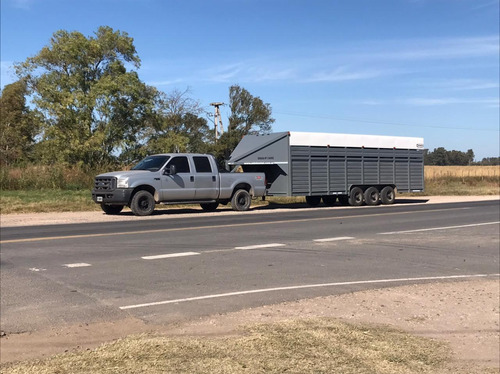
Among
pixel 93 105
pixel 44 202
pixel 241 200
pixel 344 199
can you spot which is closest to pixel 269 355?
pixel 241 200

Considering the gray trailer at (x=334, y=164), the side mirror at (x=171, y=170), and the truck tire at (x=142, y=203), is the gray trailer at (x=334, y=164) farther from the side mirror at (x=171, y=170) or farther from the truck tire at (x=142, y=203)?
the truck tire at (x=142, y=203)

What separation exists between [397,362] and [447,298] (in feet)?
9.19

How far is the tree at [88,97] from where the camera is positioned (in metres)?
46.2

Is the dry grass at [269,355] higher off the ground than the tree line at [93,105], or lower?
lower

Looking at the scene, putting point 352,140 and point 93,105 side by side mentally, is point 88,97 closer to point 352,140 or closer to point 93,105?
point 93,105

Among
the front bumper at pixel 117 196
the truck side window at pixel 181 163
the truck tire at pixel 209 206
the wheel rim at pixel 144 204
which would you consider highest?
the truck side window at pixel 181 163

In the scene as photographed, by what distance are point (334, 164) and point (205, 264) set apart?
15.9m

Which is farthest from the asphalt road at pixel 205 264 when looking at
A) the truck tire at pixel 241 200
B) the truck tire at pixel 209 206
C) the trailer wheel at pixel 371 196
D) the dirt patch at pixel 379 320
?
the trailer wheel at pixel 371 196

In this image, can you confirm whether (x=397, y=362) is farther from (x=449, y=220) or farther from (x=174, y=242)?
(x=449, y=220)

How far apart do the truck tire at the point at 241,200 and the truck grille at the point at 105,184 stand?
4.87 metres

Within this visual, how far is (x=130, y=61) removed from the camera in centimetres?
5191

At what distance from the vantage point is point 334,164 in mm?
24109

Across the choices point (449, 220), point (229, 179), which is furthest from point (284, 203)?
point (449, 220)

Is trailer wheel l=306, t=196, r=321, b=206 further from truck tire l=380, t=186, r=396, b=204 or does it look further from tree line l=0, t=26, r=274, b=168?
tree line l=0, t=26, r=274, b=168
